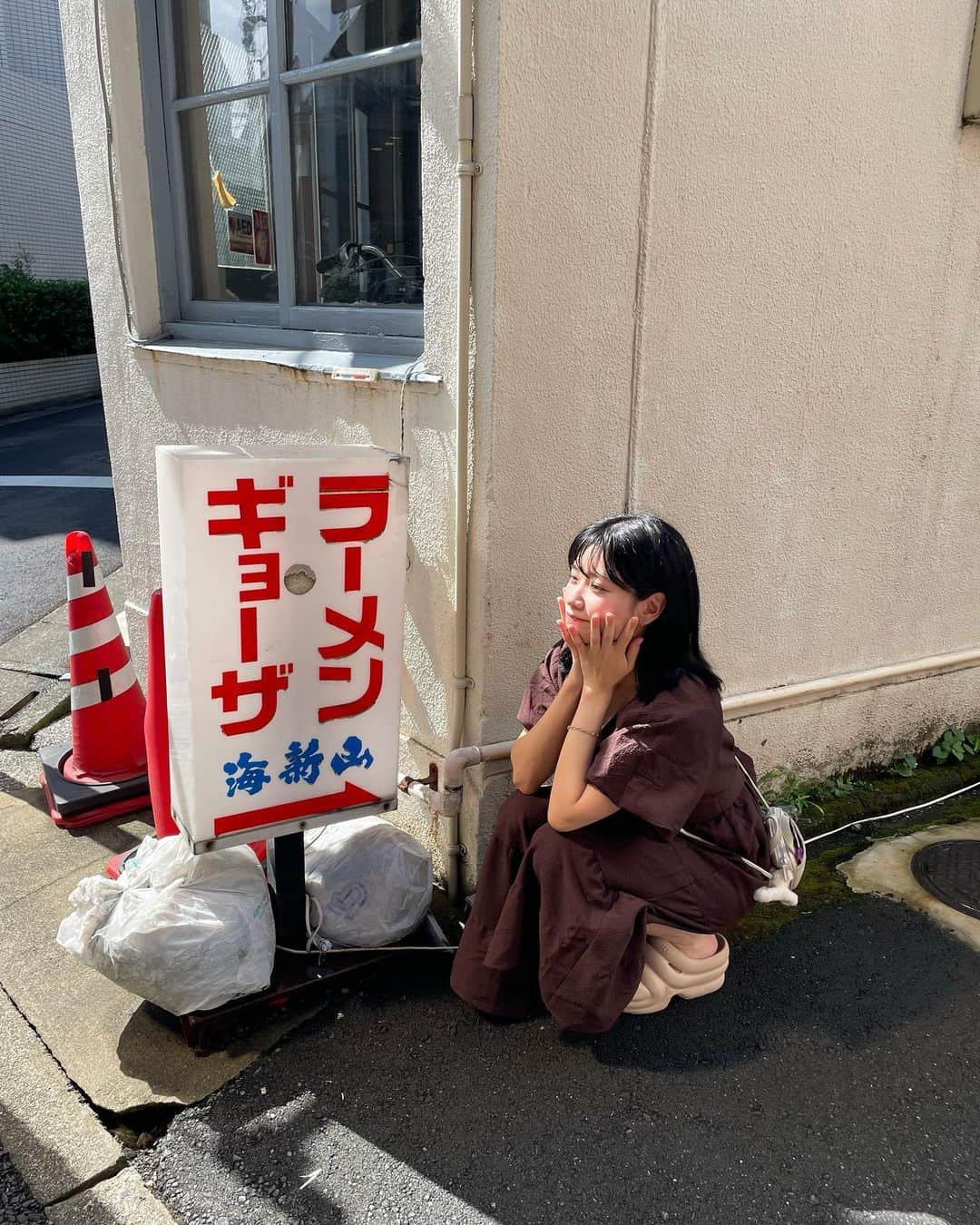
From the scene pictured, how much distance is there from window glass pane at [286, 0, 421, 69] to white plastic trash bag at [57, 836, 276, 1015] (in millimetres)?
2695

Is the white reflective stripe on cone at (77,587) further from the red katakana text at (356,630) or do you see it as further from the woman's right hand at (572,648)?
the woman's right hand at (572,648)

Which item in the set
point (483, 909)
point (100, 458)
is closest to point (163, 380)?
point (483, 909)

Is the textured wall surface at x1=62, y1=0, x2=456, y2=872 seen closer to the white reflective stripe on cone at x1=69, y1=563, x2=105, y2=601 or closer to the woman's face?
the white reflective stripe on cone at x1=69, y1=563, x2=105, y2=601

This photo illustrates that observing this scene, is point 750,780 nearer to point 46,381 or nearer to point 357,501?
point 357,501

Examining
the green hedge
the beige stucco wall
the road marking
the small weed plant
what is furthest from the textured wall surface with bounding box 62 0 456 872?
the green hedge

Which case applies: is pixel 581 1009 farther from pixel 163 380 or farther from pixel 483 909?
pixel 163 380

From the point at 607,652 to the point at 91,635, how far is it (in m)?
2.51

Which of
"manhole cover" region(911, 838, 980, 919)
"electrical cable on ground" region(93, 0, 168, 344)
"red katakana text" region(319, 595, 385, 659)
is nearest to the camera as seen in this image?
"red katakana text" region(319, 595, 385, 659)

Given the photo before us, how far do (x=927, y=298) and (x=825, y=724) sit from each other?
1.78 metres

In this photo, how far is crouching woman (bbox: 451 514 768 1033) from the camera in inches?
91.4

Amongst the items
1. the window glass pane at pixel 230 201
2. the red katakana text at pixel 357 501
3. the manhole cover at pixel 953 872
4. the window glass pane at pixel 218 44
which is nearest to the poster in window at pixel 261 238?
the window glass pane at pixel 230 201

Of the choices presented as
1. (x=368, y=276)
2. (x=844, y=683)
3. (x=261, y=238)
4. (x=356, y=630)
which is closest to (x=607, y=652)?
(x=356, y=630)

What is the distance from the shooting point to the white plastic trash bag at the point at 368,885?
284 centimetres

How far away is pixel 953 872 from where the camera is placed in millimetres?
3494
